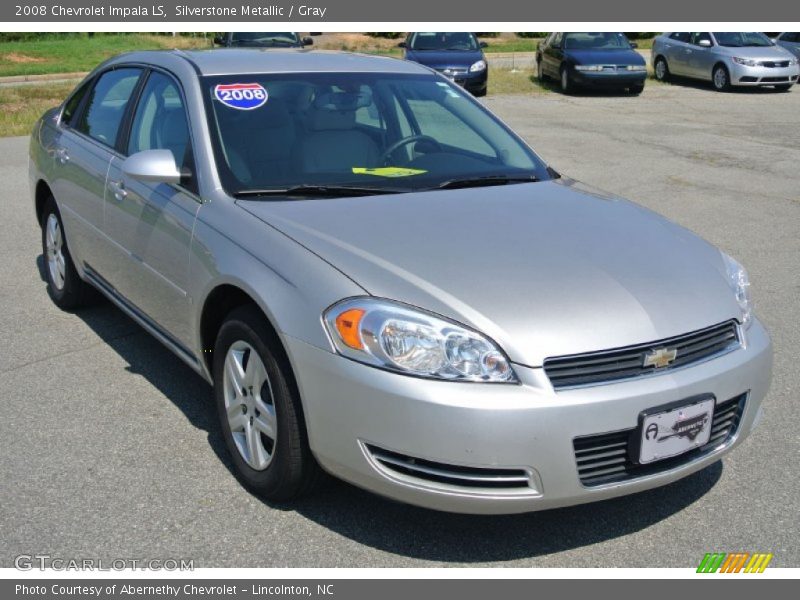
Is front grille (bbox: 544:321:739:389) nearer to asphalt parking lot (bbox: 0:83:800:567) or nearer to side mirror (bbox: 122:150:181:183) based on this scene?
asphalt parking lot (bbox: 0:83:800:567)

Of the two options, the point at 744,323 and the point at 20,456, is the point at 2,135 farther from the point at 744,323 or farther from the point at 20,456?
the point at 744,323

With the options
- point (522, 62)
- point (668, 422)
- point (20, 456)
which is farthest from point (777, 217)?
point (522, 62)

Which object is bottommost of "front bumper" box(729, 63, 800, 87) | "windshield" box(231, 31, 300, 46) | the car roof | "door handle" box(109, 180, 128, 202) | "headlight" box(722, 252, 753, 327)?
"front bumper" box(729, 63, 800, 87)

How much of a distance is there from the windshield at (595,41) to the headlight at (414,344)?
1963 centimetres

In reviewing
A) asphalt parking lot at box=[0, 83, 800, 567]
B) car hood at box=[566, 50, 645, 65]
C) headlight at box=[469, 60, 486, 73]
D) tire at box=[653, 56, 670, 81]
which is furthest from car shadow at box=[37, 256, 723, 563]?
tire at box=[653, 56, 670, 81]

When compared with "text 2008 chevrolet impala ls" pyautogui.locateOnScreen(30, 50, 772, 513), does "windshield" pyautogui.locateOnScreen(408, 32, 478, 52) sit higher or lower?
lower

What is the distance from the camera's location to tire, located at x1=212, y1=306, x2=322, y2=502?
3.46m

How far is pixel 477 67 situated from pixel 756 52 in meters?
6.85

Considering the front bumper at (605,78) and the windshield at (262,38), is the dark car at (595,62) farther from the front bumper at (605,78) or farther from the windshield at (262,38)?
the windshield at (262,38)

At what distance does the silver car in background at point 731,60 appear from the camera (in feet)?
72.0

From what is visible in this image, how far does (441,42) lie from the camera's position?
69.4ft

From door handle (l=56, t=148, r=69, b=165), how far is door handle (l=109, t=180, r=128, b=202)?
0.92 meters

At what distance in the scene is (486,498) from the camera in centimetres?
317

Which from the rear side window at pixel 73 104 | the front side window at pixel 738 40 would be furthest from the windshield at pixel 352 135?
the front side window at pixel 738 40
